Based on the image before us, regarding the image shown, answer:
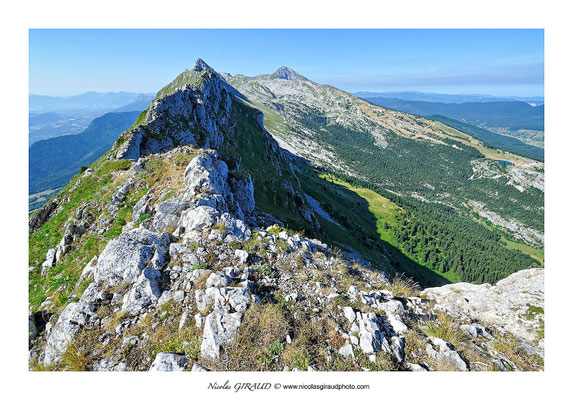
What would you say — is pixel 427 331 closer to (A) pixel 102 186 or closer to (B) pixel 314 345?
(B) pixel 314 345

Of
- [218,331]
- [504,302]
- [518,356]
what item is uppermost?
[218,331]

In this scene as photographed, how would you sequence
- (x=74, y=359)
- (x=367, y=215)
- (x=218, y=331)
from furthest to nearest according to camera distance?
(x=367, y=215)
(x=218, y=331)
(x=74, y=359)

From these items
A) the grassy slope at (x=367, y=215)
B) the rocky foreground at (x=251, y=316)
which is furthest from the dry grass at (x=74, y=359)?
the grassy slope at (x=367, y=215)

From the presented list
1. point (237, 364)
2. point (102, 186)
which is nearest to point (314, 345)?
point (237, 364)

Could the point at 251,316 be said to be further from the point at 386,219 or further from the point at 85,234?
the point at 386,219

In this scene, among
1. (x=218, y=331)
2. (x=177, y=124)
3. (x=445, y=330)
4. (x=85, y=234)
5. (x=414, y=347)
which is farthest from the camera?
(x=177, y=124)

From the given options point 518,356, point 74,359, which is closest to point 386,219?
point 518,356

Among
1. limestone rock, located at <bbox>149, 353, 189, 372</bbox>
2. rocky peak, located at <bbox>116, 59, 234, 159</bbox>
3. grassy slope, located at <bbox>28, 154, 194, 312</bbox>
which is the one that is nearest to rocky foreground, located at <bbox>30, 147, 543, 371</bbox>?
limestone rock, located at <bbox>149, 353, 189, 372</bbox>

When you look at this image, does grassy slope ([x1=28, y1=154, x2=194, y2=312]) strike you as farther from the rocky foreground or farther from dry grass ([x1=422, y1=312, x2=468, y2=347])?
dry grass ([x1=422, y1=312, x2=468, y2=347])

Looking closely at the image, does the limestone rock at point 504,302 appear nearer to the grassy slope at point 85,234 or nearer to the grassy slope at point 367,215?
the grassy slope at point 85,234
